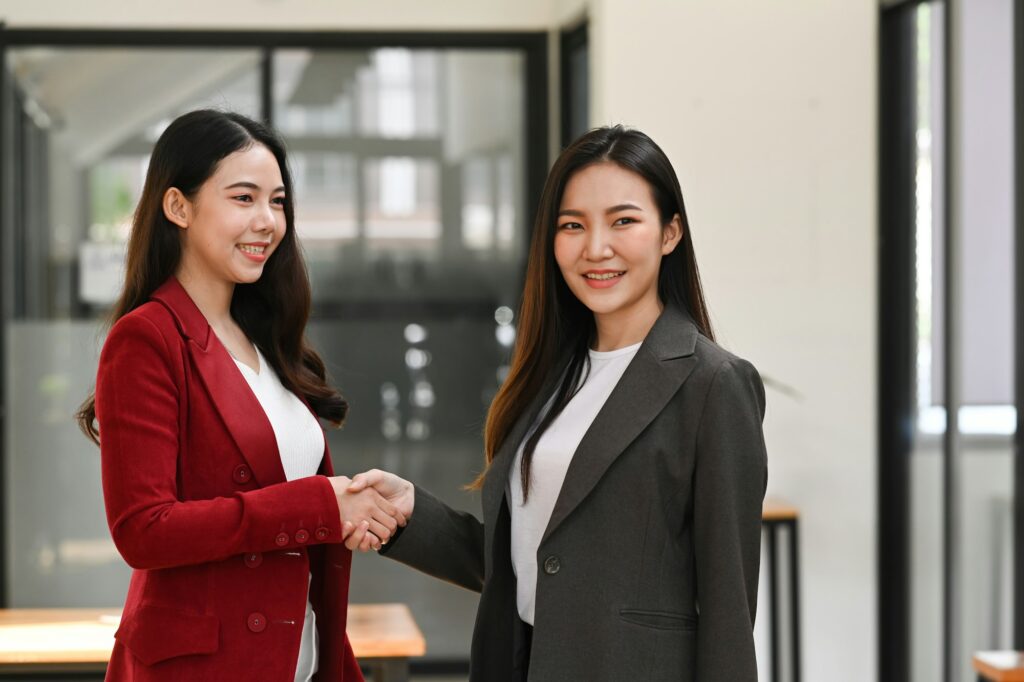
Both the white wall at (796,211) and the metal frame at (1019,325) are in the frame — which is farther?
the white wall at (796,211)

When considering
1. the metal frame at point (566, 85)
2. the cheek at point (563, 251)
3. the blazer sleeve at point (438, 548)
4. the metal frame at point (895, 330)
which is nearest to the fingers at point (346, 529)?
the blazer sleeve at point (438, 548)

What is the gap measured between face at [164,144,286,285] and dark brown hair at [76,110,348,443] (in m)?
0.02

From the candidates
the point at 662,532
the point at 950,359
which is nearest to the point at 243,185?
the point at 662,532

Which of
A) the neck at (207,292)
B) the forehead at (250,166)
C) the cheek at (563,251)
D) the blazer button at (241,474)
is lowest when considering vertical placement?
the blazer button at (241,474)

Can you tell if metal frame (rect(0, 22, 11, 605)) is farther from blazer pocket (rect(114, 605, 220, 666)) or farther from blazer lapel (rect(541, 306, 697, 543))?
blazer lapel (rect(541, 306, 697, 543))

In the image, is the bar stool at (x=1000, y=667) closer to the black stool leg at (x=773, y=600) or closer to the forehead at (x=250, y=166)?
the black stool leg at (x=773, y=600)

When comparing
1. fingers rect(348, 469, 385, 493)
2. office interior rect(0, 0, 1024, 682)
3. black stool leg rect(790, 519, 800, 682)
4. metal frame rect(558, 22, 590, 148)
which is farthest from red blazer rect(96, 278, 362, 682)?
metal frame rect(558, 22, 590, 148)

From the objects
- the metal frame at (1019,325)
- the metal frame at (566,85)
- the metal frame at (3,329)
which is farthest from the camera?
the metal frame at (566,85)

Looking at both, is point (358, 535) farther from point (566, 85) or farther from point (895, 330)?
point (566, 85)

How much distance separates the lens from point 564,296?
6.98 ft

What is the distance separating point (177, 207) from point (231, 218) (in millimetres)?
89

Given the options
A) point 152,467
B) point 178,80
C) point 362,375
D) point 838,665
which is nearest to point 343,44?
point 178,80

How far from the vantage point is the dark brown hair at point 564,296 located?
196 cm

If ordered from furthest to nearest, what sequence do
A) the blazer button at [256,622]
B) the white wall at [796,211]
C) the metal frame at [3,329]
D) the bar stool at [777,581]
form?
the metal frame at [3,329], the white wall at [796,211], the bar stool at [777,581], the blazer button at [256,622]
